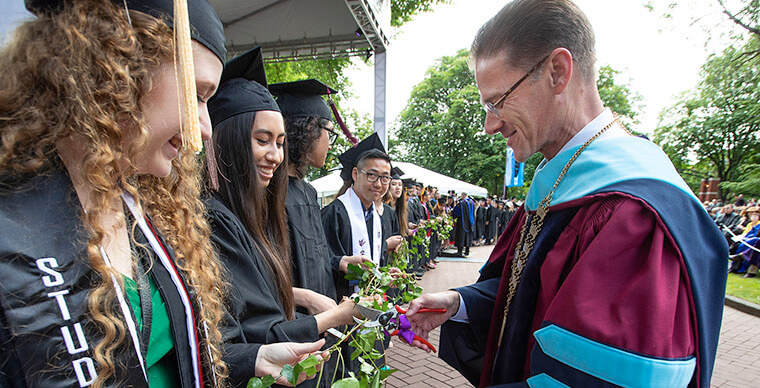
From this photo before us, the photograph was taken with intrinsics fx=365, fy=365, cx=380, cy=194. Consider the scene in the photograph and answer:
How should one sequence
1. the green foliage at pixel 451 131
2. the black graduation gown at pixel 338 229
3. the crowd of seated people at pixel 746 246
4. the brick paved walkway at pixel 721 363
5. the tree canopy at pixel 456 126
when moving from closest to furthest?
the black graduation gown at pixel 338 229 < the brick paved walkway at pixel 721 363 < the crowd of seated people at pixel 746 246 < the tree canopy at pixel 456 126 < the green foliage at pixel 451 131

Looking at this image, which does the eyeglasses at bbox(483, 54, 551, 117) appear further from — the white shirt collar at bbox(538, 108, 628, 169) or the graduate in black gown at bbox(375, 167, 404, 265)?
the graduate in black gown at bbox(375, 167, 404, 265)

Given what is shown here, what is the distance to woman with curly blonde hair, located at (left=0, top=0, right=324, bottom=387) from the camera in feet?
2.22

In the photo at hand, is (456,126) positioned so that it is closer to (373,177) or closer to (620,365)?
(373,177)

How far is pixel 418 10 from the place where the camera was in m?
12.7

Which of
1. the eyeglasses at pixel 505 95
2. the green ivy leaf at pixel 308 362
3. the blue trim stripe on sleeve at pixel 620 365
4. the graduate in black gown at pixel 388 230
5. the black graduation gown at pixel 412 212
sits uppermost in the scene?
the eyeglasses at pixel 505 95

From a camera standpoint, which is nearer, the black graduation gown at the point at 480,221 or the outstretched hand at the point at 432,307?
the outstretched hand at the point at 432,307

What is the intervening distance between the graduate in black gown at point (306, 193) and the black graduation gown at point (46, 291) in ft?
4.60

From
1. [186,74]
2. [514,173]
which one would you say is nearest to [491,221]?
[514,173]

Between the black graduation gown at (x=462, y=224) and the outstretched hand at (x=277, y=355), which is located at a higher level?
the outstretched hand at (x=277, y=355)

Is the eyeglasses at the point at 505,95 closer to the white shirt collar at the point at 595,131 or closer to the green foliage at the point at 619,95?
the white shirt collar at the point at 595,131

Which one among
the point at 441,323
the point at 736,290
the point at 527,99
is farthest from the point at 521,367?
the point at 736,290

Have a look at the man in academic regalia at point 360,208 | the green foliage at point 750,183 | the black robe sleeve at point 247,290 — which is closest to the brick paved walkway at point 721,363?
the man in academic regalia at point 360,208

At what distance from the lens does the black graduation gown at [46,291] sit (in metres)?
0.65

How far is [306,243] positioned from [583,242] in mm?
1658
